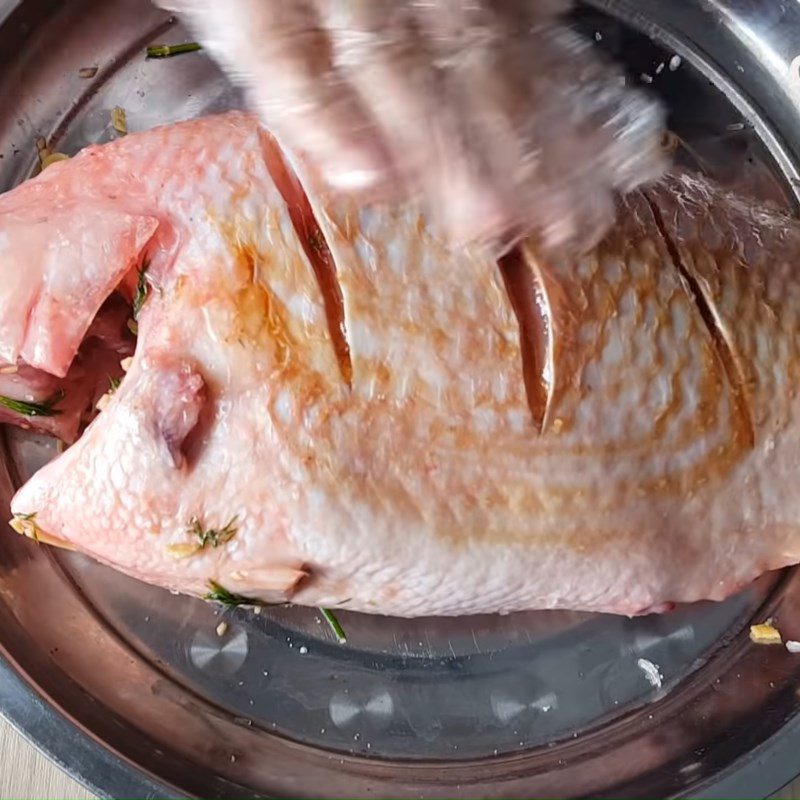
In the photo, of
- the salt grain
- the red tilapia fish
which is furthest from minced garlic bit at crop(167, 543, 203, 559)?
the salt grain

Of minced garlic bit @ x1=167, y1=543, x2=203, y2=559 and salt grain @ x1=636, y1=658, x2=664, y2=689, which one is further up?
minced garlic bit @ x1=167, y1=543, x2=203, y2=559

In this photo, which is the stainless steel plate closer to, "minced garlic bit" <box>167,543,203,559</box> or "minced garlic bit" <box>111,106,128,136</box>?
"minced garlic bit" <box>111,106,128,136</box>

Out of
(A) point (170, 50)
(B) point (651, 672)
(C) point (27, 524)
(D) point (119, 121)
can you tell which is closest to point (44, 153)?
(D) point (119, 121)

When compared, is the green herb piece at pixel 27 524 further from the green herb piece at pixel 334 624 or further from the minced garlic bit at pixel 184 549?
the green herb piece at pixel 334 624

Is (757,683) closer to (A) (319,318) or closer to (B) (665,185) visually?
(B) (665,185)

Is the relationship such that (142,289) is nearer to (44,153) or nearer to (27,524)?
(27,524)

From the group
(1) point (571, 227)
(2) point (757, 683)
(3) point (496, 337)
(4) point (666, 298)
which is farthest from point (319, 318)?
(2) point (757, 683)
